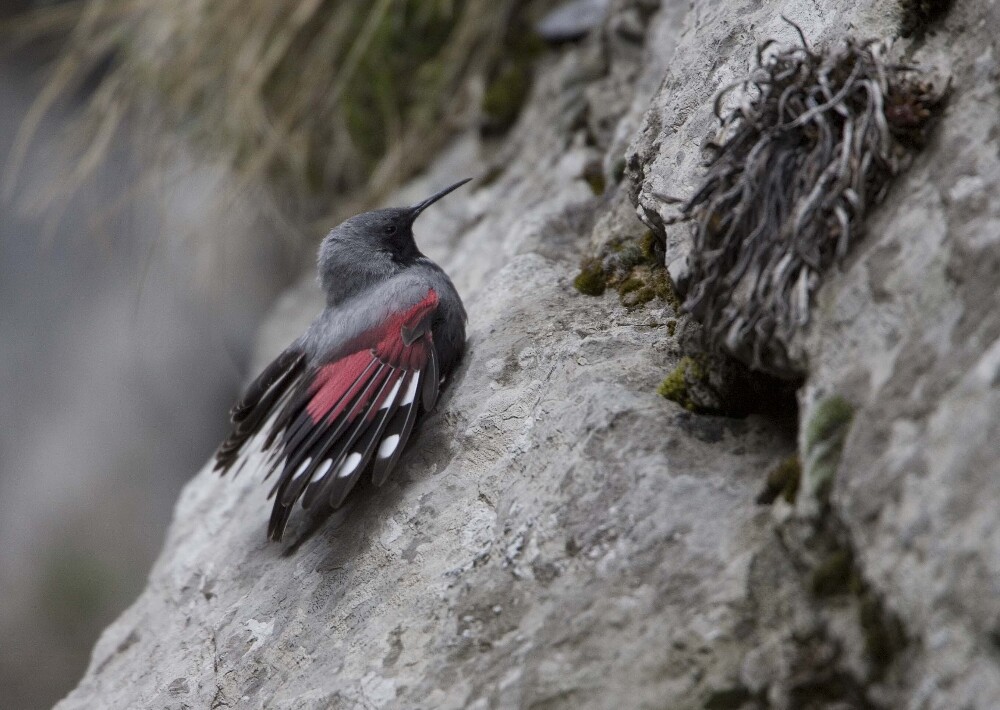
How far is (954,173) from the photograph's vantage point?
68.8 inches

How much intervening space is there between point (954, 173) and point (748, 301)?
0.43 meters

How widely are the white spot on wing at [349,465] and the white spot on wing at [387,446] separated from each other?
60 millimetres

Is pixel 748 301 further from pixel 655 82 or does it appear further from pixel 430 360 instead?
pixel 655 82

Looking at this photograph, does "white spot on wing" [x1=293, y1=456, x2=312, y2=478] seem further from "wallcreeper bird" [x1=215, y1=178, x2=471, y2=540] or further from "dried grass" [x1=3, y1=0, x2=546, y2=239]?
"dried grass" [x1=3, y1=0, x2=546, y2=239]

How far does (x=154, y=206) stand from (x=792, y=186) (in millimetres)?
4364

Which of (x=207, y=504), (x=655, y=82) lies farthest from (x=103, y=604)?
(x=655, y=82)

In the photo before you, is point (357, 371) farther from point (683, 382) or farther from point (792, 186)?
point (792, 186)

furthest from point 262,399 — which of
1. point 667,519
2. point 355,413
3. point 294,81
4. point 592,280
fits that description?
point 294,81

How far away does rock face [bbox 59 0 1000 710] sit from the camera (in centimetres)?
148

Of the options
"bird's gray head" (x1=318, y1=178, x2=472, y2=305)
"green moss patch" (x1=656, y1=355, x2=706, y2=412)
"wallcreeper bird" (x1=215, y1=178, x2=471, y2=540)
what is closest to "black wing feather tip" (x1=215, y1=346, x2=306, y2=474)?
"wallcreeper bird" (x1=215, y1=178, x2=471, y2=540)

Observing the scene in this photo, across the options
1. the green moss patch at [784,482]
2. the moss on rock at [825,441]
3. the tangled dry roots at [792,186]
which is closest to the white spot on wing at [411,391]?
the tangled dry roots at [792,186]

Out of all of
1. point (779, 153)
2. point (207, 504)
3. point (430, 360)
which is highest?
point (779, 153)

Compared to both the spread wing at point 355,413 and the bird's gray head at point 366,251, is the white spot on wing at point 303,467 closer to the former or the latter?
the spread wing at point 355,413

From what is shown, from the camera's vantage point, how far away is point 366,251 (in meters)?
3.46
